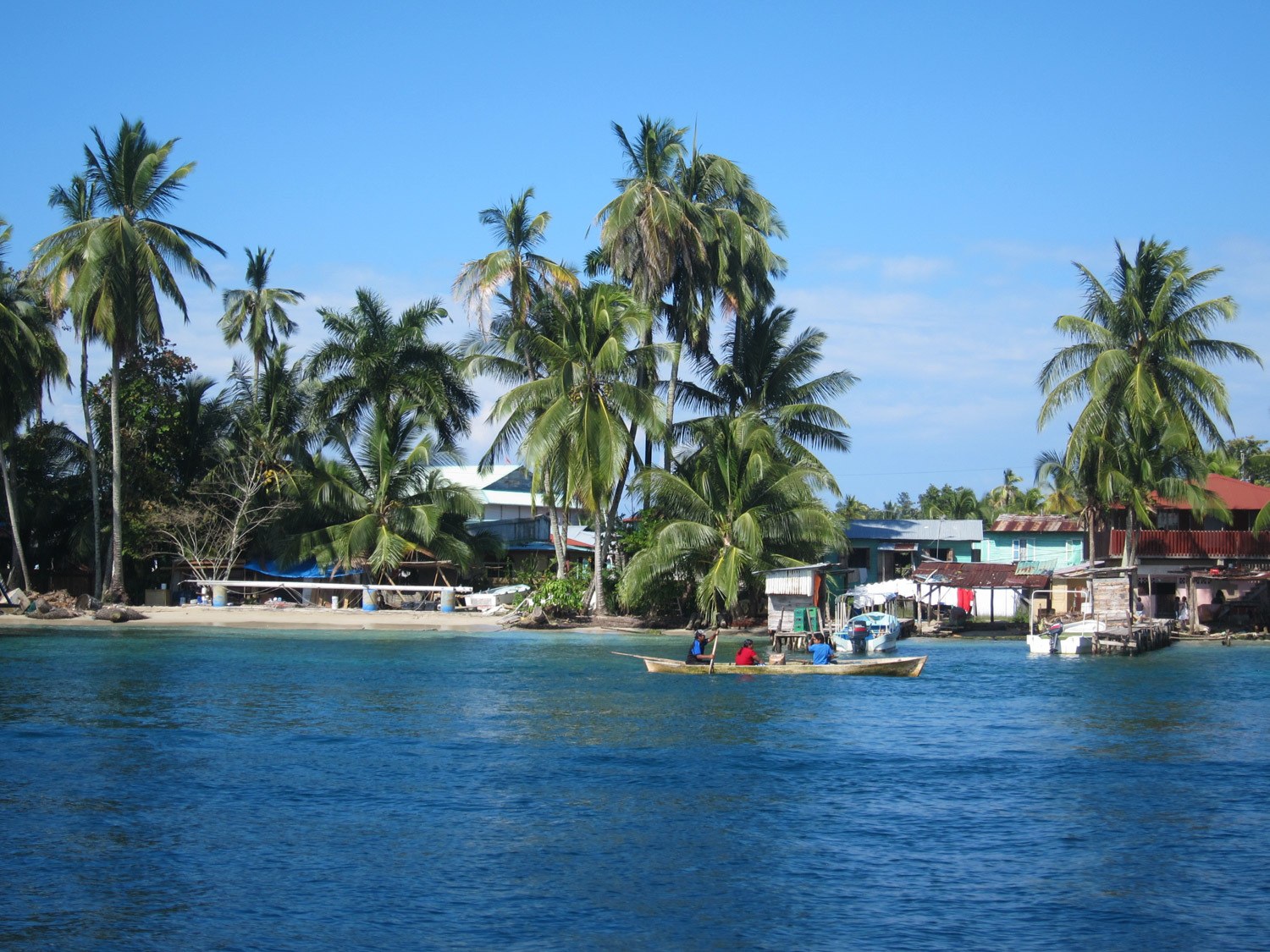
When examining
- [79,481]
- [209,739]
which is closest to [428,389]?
[79,481]

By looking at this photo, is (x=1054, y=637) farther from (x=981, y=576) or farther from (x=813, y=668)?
(x=981, y=576)

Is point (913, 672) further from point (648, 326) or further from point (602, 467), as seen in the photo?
point (648, 326)

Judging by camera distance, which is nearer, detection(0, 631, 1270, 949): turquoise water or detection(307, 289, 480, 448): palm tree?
detection(0, 631, 1270, 949): turquoise water

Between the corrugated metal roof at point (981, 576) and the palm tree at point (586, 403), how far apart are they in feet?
50.2

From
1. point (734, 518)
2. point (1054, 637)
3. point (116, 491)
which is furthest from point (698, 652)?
point (116, 491)

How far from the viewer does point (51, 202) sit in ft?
158

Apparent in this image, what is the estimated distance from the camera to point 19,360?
143ft

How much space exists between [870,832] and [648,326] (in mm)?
31323

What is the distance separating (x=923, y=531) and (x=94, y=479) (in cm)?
3814

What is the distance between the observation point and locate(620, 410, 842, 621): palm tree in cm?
4300

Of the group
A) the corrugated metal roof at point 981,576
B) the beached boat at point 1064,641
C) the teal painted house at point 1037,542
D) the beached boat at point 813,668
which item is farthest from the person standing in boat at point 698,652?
the teal painted house at point 1037,542

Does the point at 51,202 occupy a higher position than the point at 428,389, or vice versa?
the point at 51,202

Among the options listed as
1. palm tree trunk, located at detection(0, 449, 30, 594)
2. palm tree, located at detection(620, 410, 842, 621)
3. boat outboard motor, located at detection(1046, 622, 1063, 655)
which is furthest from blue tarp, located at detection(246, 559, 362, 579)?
boat outboard motor, located at detection(1046, 622, 1063, 655)

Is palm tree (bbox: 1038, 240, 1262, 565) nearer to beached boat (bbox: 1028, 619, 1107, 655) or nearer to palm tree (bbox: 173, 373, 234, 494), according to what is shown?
beached boat (bbox: 1028, 619, 1107, 655)
